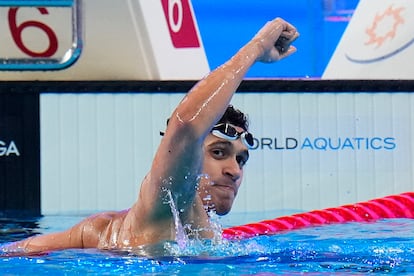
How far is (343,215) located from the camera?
15.9 ft

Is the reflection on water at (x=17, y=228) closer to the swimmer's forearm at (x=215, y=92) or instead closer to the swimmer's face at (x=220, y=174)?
the swimmer's face at (x=220, y=174)

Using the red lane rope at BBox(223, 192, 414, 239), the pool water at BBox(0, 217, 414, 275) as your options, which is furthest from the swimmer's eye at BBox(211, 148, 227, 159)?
the red lane rope at BBox(223, 192, 414, 239)

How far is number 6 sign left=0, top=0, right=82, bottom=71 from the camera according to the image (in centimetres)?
581

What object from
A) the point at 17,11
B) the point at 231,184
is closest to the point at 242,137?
the point at 231,184

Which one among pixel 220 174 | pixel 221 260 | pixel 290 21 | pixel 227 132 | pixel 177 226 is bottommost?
pixel 221 260

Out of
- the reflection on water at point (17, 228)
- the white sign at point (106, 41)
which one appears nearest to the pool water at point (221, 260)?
the reflection on water at point (17, 228)

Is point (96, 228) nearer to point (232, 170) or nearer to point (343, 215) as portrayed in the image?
point (232, 170)

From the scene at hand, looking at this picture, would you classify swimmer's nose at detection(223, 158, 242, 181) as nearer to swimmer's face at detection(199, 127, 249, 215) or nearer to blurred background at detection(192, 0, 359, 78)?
swimmer's face at detection(199, 127, 249, 215)

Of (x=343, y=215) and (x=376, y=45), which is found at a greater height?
(x=376, y=45)

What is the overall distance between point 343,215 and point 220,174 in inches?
94.2

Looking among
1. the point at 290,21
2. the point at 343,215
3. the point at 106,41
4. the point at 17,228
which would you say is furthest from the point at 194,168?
the point at 290,21

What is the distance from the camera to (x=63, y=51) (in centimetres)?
586

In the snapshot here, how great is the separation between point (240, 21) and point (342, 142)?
104 cm

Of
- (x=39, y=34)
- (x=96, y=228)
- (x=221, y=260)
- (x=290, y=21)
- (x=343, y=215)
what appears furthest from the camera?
(x=290, y=21)
